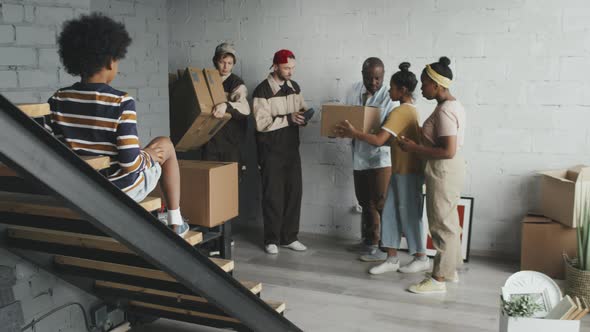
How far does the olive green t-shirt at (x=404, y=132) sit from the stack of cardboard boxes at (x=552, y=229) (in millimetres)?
897

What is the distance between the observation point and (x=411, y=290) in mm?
3662

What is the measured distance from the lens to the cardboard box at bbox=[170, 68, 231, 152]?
4.09m

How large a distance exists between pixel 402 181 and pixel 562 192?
1041 mm

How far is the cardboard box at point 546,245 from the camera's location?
12.7 feet

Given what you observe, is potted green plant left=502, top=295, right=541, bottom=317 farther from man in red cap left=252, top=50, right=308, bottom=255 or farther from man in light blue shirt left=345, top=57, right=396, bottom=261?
man in red cap left=252, top=50, right=308, bottom=255

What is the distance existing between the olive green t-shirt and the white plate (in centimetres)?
116

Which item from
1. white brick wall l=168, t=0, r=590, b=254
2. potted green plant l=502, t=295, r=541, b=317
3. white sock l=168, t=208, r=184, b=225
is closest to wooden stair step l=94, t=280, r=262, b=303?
white sock l=168, t=208, r=184, b=225

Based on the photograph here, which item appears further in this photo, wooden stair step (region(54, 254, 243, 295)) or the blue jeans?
the blue jeans

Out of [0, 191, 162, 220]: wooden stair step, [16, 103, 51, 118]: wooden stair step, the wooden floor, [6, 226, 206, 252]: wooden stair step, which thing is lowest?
the wooden floor

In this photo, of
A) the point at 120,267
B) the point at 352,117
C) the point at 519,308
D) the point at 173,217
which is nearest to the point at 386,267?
the point at 352,117

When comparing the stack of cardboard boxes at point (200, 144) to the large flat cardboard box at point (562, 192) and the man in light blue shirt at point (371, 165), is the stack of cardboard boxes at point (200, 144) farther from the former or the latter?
the large flat cardboard box at point (562, 192)

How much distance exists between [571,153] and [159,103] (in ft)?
9.51

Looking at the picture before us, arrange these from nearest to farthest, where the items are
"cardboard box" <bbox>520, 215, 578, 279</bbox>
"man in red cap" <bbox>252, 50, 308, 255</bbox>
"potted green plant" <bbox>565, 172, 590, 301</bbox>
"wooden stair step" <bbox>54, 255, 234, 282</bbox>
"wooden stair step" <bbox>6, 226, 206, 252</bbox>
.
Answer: "wooden stair step" <bbox>6, 226, 206, 252</bbox>
"wooden stair step" <bbox>54, 255, 234, 282</bbox>
"potted green plant" <bbox>565, 172, 590, 301</bbox>
"cardboard box" <bbox>520, 215, 578, 279</bbox>
"man in red cap" <bbox>252, 50, 308, 255</bbox>

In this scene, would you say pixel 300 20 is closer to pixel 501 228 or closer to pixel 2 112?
pixel 501 228
